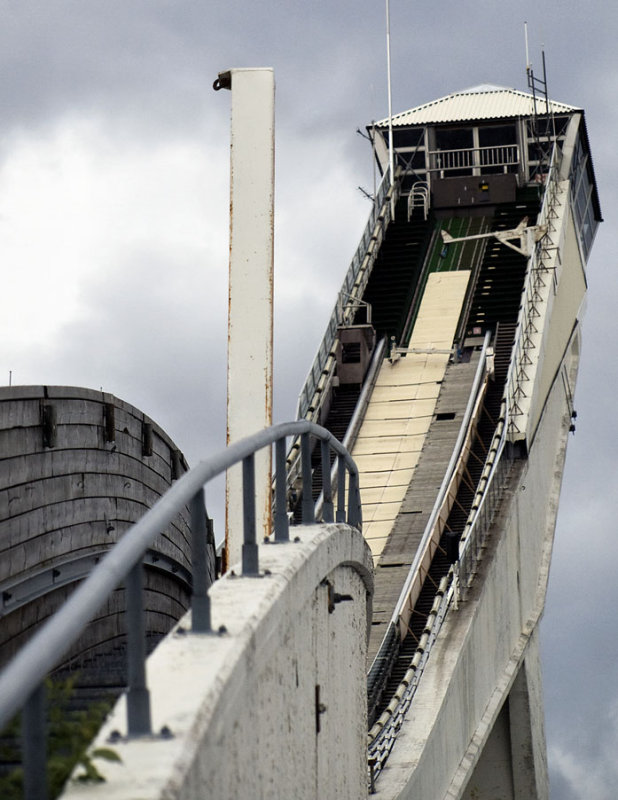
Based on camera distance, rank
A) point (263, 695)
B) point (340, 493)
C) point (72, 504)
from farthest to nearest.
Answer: point (340, 493), point (72, 504), point (263, 695)

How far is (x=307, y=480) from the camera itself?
335 inches

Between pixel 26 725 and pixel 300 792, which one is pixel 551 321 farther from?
pixel 26 725

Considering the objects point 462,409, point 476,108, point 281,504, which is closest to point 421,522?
point 462,409

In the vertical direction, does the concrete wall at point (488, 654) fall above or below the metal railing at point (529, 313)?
below

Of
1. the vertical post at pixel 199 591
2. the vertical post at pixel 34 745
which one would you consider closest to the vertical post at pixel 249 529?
the vertical post at pixel 199 591

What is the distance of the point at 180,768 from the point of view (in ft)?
13.7

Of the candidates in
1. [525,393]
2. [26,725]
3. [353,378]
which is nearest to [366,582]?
[26,725]

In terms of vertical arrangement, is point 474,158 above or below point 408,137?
below

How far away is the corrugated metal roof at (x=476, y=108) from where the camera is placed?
45.9 m

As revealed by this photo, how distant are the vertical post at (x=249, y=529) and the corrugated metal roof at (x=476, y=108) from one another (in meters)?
41.0

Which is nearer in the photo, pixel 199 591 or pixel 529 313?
pixel 199 591

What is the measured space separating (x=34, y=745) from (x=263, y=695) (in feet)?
7.29

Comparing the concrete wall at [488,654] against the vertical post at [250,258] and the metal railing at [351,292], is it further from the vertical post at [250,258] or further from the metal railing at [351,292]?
the metal railing at [351,292]

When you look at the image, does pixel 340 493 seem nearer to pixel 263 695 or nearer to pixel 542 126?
pixel 263 695
